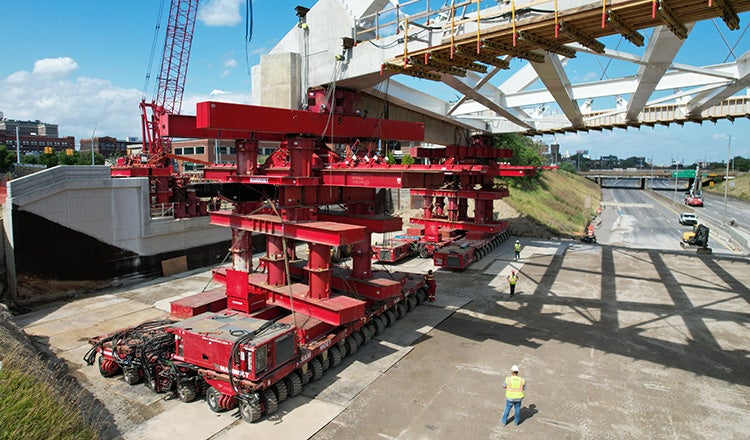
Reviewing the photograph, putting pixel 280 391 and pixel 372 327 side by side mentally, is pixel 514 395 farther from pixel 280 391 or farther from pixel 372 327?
pixel 372 327

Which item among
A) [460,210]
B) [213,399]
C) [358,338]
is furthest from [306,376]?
[460,210]

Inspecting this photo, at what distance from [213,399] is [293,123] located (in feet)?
25.8

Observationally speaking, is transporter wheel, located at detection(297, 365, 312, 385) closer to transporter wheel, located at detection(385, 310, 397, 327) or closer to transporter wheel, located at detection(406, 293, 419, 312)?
transporter wheel, located at detection(385, 310, 397, 327)

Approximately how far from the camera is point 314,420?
1020 cm

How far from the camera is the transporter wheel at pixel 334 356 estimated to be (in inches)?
503

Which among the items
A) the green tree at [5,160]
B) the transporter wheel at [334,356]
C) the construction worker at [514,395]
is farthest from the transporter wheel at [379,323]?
the green tree at [5,160]

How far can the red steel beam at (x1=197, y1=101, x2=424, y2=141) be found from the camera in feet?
38.6

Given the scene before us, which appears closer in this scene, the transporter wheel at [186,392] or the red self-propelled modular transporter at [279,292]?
the red self-propelled modular transporter at [279,292]

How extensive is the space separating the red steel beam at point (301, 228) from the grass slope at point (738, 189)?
359ft

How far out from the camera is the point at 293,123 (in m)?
13.4

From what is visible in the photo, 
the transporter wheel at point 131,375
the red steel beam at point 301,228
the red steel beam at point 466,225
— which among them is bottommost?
the transporter wheel at point 131,375

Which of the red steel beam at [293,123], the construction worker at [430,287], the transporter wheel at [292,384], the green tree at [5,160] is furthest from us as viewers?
the green tree at [5,160]

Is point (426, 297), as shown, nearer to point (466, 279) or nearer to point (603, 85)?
point (466, 279)

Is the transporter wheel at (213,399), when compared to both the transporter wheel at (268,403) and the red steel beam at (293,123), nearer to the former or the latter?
the transporter wheel at (268,403)
